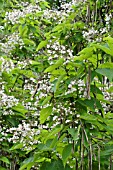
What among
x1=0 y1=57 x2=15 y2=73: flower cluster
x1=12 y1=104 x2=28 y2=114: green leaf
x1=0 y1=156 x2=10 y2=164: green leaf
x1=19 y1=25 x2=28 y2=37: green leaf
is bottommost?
x1=0 y1=156 x2=10 y2=164: green leaf

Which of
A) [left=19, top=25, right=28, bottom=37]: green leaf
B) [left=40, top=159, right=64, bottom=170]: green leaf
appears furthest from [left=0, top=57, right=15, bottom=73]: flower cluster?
[left=40, top=159, right=64, bottom=170]: green leaf

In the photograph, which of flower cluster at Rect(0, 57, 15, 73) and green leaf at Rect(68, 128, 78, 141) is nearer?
green leaf at Rect(68, 128, 78, 141)

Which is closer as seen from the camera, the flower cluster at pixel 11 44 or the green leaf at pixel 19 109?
the green leaf at pixel 19 109

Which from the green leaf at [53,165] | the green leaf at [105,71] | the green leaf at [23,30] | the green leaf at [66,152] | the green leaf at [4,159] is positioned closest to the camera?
the green leaf at [105,71]

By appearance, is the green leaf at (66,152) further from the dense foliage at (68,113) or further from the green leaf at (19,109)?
the green leaf at (19,109)

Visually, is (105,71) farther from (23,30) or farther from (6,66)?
(23,30)

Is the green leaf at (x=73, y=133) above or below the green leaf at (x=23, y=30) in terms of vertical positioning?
below

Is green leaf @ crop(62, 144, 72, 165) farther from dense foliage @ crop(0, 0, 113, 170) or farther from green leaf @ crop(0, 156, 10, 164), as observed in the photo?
green leaf @ crop(0, 156, 10, 164)

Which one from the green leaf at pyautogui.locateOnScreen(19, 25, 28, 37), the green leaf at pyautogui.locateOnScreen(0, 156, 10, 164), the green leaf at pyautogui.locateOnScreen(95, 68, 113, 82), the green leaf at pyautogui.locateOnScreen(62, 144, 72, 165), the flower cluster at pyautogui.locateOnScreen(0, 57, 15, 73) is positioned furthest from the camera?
the green leaf at pyautogui.locateOnScreen(19, 25, 28, 37)

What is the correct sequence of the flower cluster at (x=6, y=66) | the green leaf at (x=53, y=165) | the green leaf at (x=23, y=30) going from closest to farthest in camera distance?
the green leaf at (x=53, y=165)
the flower cluster at (x=6, y=66)
the green leaf at (x=23, y=30)

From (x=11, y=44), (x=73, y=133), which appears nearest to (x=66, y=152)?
(x=73, y=133)

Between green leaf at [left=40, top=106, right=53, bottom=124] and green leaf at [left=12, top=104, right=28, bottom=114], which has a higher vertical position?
green leaf at [left=12, top=104, right=28, bottom=114]

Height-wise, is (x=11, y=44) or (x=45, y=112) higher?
(x=11, y=44)

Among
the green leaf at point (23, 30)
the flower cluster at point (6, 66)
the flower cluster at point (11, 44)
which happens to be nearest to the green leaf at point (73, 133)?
the flower cluster at point (6, 66)
